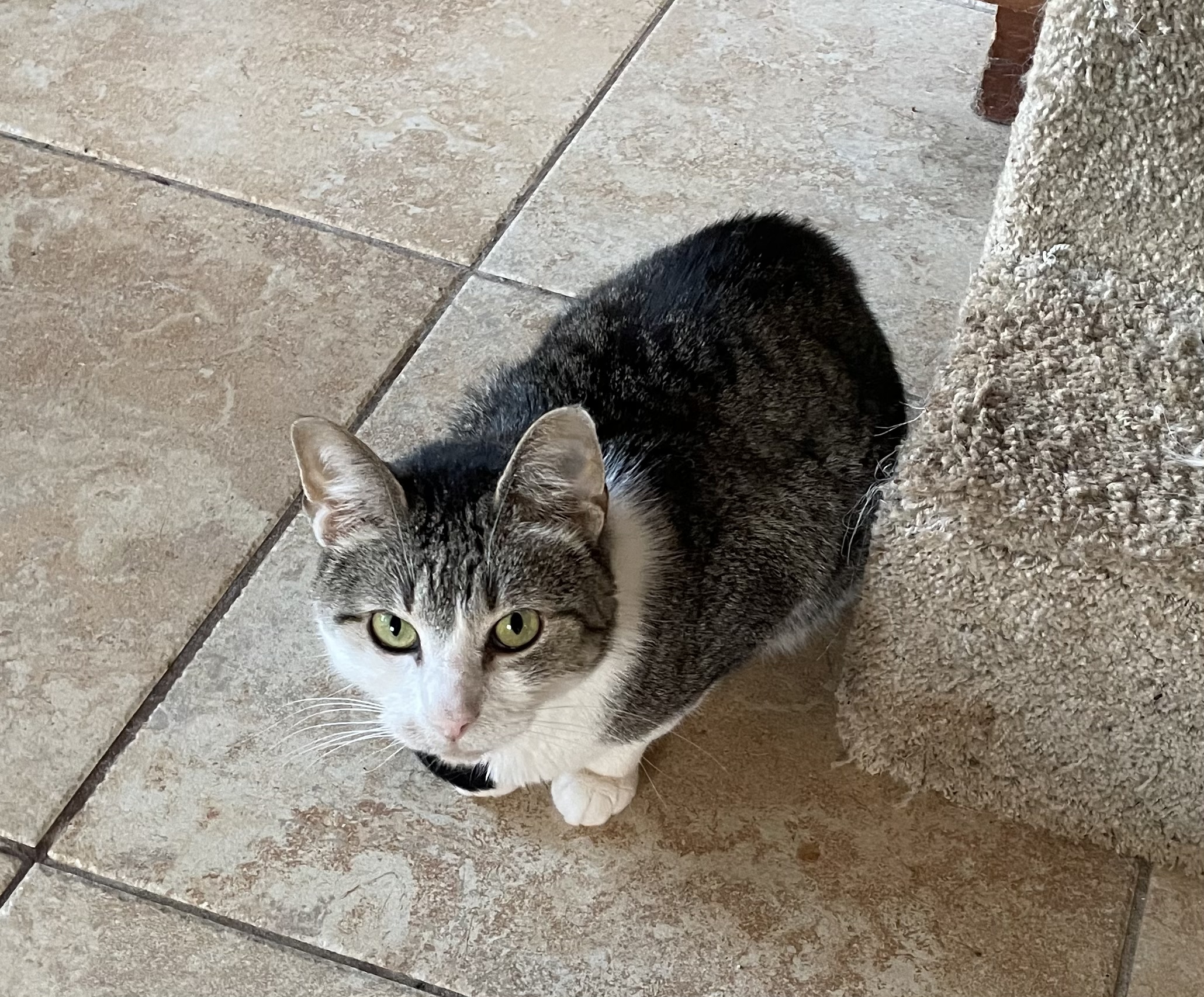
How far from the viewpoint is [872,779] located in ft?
4.95

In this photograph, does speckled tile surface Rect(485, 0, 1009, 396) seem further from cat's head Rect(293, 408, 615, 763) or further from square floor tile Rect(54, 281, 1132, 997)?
cat's head Rect(293, 408, 615, 763)

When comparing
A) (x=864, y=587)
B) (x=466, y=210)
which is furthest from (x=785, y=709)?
(x=466, y=210)

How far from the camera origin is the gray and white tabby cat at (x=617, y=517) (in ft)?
3.79

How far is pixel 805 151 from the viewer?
2.20 m

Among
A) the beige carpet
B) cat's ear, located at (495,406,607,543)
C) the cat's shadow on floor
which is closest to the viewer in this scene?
cat's ear, located at (495,406,607,543)

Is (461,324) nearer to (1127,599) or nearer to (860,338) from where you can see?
(860,338)

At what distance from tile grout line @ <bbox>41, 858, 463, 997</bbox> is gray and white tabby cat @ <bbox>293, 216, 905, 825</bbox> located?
21 cm

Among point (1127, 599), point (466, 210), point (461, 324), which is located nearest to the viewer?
point (1127, 599)

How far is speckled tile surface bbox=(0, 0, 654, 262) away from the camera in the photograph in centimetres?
212

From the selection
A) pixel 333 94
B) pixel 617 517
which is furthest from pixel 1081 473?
pixel 333 94

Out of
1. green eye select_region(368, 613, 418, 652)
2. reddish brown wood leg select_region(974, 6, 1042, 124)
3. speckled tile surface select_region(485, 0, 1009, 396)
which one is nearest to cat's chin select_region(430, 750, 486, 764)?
green eye select_region(368, 613, 418, 652)

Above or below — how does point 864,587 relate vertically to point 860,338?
below

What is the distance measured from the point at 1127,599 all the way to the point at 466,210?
125 centimetres

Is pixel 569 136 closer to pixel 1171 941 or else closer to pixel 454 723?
pixel 454 723
